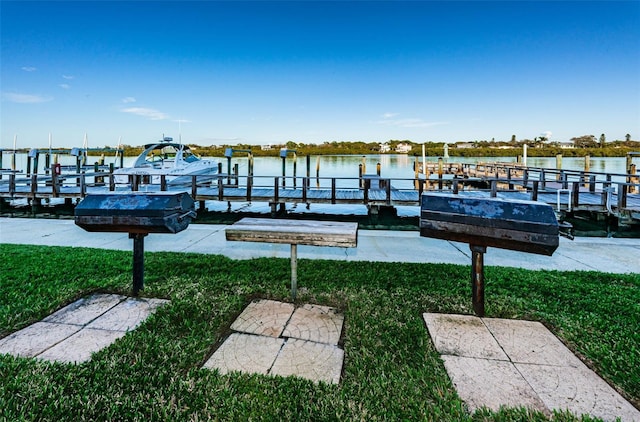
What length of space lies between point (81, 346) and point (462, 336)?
2631mm

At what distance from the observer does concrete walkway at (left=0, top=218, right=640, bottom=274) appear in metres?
5.17

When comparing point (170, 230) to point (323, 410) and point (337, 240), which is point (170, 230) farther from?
point (323, 410)

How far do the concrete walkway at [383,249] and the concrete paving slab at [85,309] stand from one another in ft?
7.02

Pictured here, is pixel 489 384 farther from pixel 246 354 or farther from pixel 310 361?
pixel 246 354

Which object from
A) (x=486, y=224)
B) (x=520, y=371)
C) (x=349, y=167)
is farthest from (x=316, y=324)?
(x=349, y=167)

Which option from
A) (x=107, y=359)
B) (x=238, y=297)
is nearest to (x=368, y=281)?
(x=238, y=297)

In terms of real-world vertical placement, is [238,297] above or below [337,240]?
below

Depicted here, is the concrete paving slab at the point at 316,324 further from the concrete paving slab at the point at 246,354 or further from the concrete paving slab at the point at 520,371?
the concrete paving slab at the point at 520,371

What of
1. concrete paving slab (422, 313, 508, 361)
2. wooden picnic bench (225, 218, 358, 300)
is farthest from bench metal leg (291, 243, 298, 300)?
concrete paving slab (422, 313, 508, 361)

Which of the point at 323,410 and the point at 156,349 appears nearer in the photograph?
the point at 323,410

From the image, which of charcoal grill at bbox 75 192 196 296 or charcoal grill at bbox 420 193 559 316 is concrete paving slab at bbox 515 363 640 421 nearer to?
charcoal grill at bbox 420 193 559 316

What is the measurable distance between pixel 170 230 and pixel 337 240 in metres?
1.43

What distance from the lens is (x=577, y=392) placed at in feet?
6.20

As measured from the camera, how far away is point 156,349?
222cm
